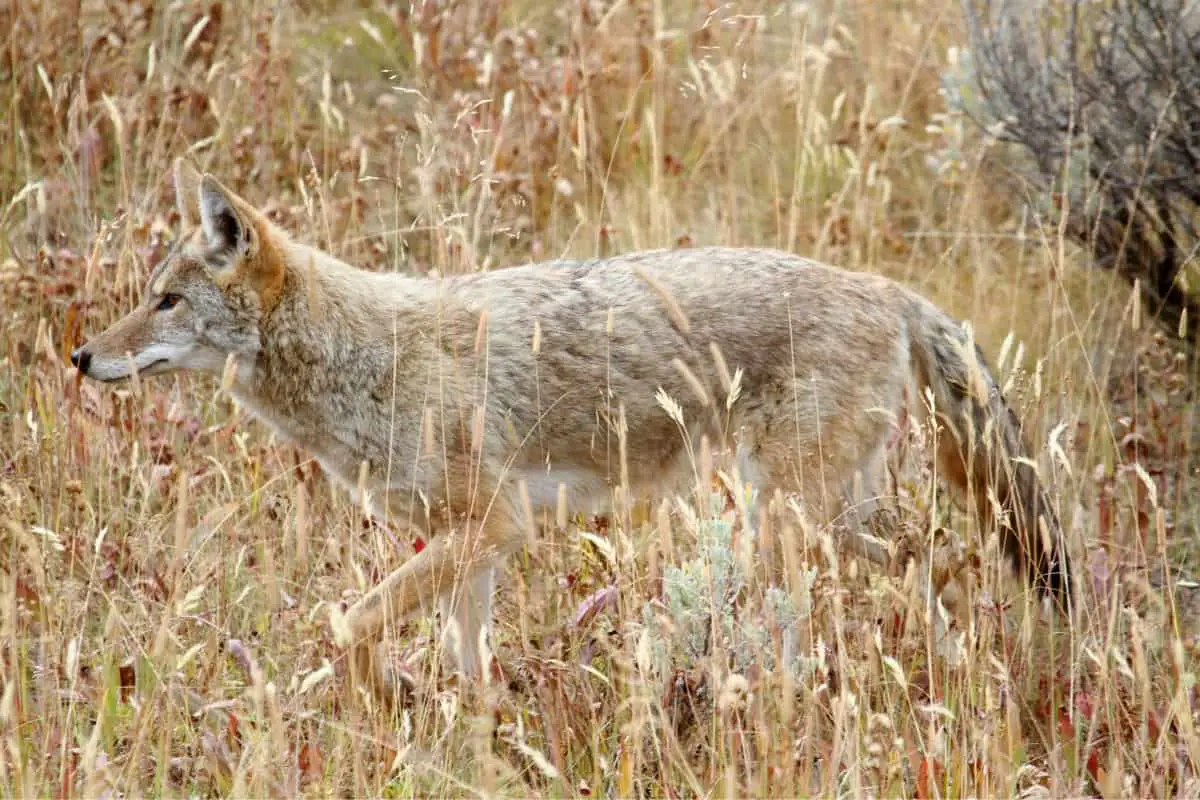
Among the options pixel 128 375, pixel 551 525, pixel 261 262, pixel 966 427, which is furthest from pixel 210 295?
pixel 966 427

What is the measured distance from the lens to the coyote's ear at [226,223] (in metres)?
4.32

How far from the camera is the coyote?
173 inches

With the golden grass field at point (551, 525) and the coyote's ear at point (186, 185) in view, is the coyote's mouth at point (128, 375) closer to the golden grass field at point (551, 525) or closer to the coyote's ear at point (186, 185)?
the golden grass field at point (551, 525)

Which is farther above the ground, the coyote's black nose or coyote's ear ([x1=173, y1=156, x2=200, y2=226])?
coyote's ear ([x1=173, y1=156, x2=200, y2=226])

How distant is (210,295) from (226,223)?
217mm

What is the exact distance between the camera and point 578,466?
474cm

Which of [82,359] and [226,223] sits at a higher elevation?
[226,223]

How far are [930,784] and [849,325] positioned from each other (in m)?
1.71

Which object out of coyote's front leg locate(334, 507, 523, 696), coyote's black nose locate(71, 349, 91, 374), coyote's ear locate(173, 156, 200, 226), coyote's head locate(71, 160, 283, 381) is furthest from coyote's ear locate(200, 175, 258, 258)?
coyote's front leg locate(334, 507, 523, 696)

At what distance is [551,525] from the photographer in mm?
4828

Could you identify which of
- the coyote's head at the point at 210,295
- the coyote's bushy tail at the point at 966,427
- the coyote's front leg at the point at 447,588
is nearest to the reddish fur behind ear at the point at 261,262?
the coyote's head at the point at 210,295

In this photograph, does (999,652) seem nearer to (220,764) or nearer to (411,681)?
(411,681)

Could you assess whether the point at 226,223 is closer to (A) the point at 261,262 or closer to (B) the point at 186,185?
(A) the point at 261,262

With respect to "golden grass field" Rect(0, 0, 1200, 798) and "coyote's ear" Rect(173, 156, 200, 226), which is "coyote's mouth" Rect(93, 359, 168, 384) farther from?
"coyote's ear" Rect(173, 156, 200, 226)
